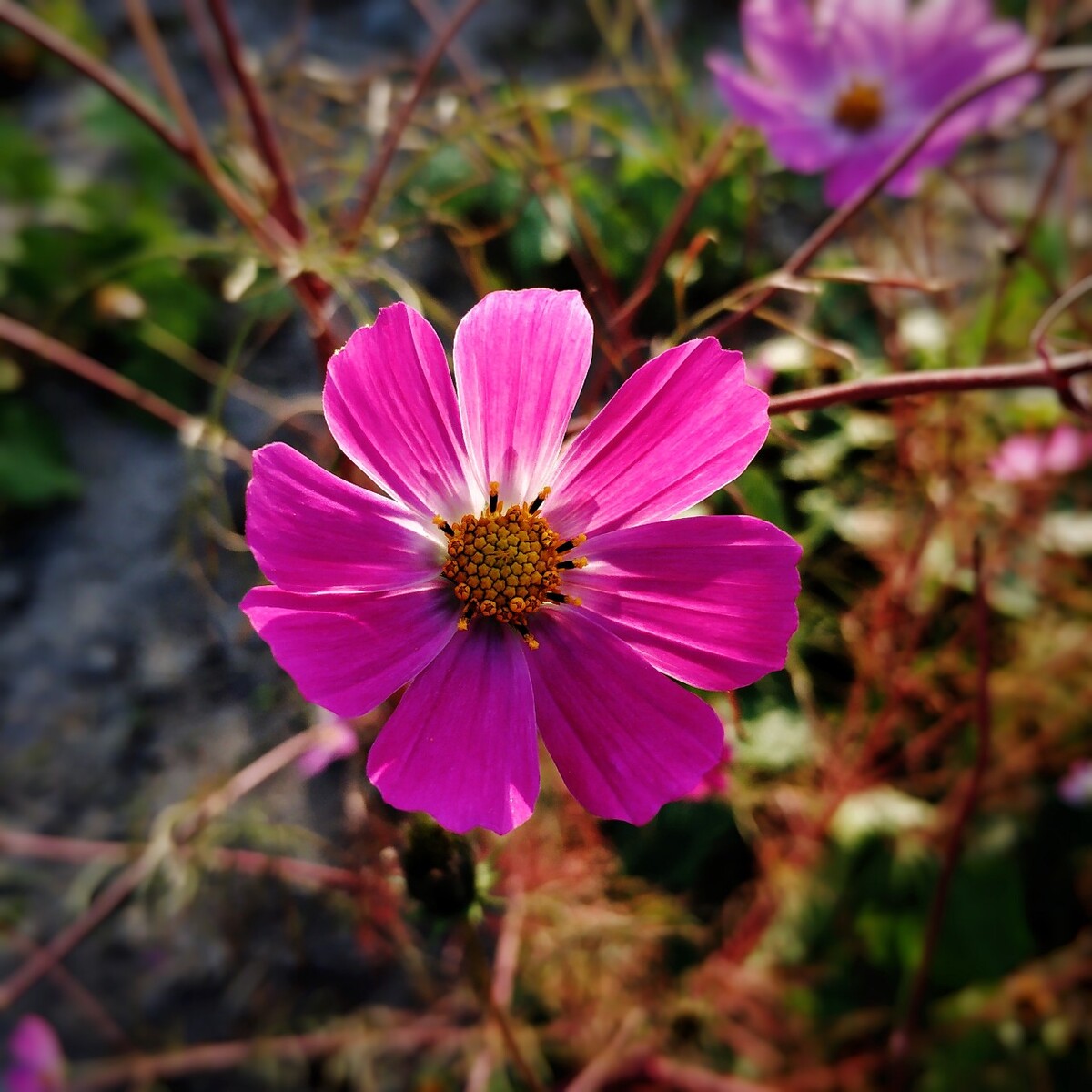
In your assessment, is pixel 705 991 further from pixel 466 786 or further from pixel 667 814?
pixel 466 786

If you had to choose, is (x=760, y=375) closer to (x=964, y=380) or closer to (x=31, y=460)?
(x=964, y=380)

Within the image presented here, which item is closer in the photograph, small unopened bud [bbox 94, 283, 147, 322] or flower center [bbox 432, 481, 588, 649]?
flower center [bbox 432, 481, 588, 649]

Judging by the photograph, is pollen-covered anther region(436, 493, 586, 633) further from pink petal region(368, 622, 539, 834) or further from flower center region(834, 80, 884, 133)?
flower center region(834, 80, 884, 133)

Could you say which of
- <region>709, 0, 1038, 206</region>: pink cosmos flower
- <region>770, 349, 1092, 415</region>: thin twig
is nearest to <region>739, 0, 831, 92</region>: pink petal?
<region>709, 0, 1038, 206</region>: pink cosmos flower

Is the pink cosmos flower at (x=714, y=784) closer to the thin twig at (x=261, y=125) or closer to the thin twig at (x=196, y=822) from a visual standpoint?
the thin twig at (x=196, y=822)

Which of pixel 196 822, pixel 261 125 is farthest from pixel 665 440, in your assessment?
pixel 196 822

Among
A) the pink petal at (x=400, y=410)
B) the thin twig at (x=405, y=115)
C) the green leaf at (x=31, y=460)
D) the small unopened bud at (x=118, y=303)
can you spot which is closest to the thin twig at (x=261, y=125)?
the thin twig at (x=405, y=115)
